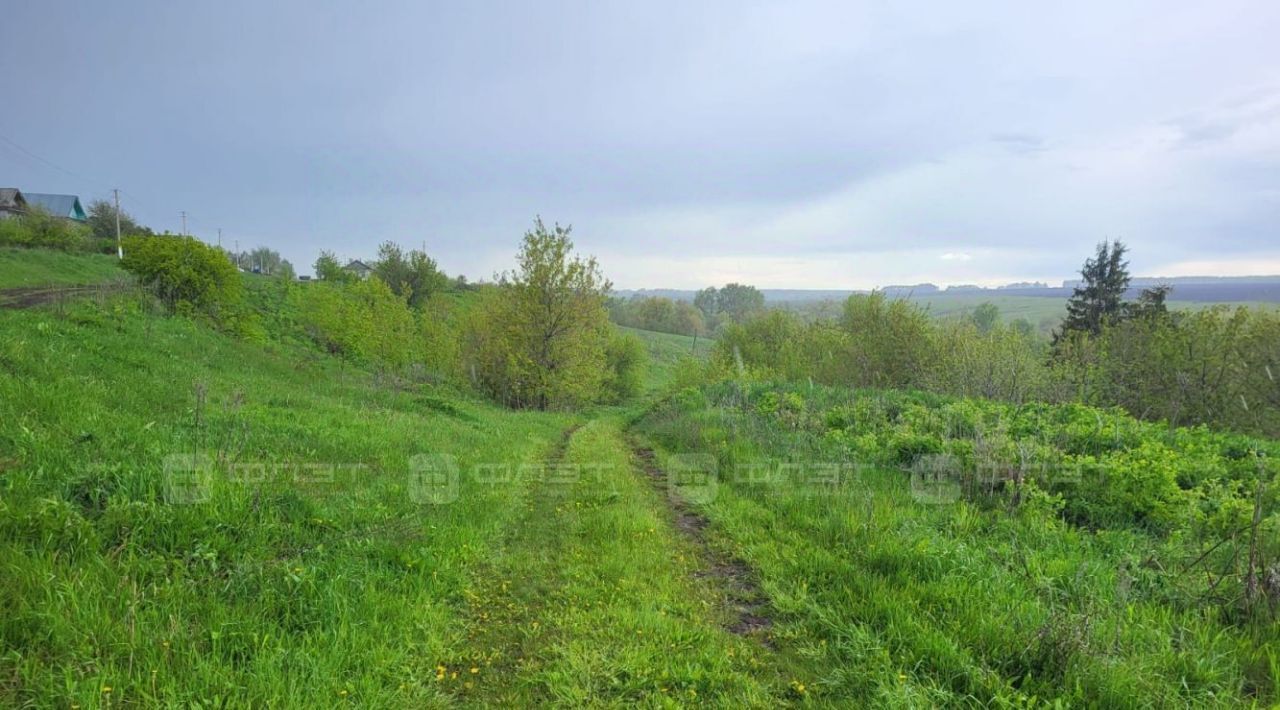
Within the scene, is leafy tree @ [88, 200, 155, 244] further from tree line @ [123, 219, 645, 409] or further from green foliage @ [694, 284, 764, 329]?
green foliage @ [694, 284, 764, 329]

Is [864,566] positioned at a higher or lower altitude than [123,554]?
lower

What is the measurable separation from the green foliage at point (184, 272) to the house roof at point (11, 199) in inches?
2221

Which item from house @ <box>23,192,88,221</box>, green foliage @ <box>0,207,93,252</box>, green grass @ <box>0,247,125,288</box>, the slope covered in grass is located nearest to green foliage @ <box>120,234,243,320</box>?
green grass @ <box>0,247,125,288</box>

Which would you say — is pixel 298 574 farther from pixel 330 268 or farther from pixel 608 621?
pixel 330 268

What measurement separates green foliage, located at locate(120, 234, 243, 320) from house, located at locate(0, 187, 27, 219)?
175ft

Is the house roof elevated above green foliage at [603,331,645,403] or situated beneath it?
elevated above

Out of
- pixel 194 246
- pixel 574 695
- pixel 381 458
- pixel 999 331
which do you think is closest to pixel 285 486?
pixel 381 458

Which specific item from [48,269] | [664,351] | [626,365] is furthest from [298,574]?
[664,351]

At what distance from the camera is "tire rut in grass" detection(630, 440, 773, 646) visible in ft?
14.3

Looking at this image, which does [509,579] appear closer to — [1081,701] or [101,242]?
[1081,701]

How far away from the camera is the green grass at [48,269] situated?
25641 mm

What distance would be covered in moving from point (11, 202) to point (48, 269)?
142 feet

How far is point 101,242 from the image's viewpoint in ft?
150

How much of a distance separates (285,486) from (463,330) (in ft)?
80.0
